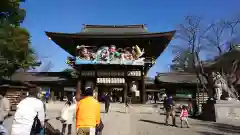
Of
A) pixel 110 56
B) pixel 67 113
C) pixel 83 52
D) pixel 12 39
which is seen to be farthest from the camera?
pixel 83 52

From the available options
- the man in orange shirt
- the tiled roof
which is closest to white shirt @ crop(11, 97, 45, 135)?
the man in orange shirt

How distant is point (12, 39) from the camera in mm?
20984

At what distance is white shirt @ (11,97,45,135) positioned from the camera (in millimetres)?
4043

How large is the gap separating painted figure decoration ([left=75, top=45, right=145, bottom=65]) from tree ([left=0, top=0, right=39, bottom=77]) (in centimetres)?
559

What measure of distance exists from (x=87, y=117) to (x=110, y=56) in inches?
798

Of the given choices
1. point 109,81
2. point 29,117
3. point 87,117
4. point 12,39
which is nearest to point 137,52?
point 109,81

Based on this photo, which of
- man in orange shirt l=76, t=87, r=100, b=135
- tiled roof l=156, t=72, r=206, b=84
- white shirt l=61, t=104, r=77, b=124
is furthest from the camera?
tiled roof l=156, t=72, r=206, b=84

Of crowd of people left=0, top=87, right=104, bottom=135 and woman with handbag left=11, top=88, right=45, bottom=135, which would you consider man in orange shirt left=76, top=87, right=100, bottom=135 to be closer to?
crowd of people left=0, top=87, right=104, bottom=135

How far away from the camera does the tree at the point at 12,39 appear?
728 inches

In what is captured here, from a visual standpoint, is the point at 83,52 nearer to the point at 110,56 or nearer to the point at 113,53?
the point at 110,56

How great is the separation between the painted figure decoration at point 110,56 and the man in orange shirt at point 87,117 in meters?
19.9

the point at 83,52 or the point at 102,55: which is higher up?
the point at 83,52

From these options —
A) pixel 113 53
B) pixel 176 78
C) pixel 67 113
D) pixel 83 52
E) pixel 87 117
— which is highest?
pixel 83 52

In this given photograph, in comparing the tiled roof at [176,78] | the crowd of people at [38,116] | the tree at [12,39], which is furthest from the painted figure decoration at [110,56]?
the crowd of people at [38,116]
